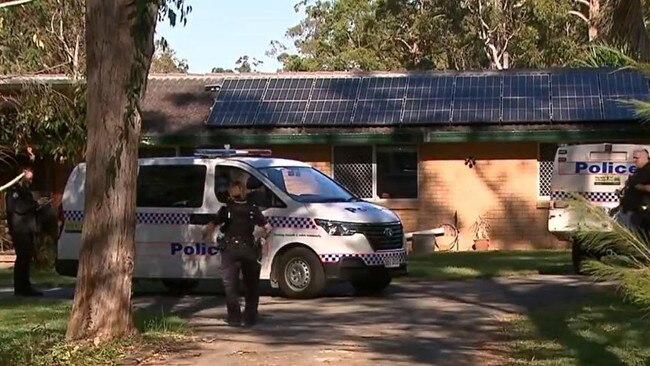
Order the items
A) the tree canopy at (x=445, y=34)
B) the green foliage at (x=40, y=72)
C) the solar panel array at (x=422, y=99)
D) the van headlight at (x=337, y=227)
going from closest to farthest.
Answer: the green foliage at (x=40, y=72), the van headlight at (x=337, y=227), the solar panel array at (x=422, y=99), the tree canopy at (x=445, y=34)

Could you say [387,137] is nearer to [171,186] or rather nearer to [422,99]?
[422,99]

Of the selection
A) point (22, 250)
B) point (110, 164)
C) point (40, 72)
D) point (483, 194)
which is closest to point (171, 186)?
point (22, 250)

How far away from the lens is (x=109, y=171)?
408 inches

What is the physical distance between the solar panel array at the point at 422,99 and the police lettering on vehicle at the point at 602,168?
19.2 ft

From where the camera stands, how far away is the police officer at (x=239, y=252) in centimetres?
1217

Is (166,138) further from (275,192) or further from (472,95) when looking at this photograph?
(275,192)

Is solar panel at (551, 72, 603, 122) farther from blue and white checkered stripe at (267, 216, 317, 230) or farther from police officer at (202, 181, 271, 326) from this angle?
police officer at (202, 181, 271, 326)

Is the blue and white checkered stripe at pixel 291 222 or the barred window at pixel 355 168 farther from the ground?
the barred window at pixel 355 168

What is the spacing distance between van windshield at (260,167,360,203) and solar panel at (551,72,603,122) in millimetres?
9150

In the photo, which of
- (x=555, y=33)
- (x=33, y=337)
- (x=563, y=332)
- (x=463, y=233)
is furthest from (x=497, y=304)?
(x=555, y=33)

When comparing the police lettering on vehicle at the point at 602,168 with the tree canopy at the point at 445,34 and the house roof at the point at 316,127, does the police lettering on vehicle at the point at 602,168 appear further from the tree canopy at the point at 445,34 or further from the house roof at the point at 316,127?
the tree canopy at the point at 445,34

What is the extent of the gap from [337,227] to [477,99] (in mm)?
11192

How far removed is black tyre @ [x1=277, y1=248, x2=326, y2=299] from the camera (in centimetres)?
1509

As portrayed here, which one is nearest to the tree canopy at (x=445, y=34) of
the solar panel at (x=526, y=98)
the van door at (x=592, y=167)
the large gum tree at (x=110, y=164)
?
the solar panel at (x=526, y=98)
